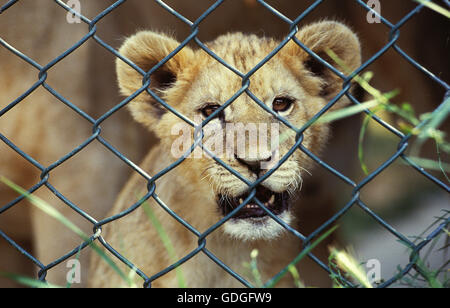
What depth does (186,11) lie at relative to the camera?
4.96m

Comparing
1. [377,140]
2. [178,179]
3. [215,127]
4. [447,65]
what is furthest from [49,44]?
[377,140]

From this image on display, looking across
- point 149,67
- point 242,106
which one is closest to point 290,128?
point 242,106

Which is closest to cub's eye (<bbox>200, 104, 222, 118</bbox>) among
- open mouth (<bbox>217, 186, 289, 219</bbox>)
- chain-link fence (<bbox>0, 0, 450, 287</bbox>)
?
open mouth (<bbox>217, 186, 289, 219</bbox>)

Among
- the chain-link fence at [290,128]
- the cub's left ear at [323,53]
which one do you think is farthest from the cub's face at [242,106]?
the chain-link fence at [290,128]

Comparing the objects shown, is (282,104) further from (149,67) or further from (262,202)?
(149,67)

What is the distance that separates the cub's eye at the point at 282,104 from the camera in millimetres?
2935

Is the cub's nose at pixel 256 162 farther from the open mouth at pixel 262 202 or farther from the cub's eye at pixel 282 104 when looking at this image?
the cub's eye at pixel 282 104

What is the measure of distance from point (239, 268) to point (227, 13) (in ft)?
9.00

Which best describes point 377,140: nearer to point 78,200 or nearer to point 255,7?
point 255,7

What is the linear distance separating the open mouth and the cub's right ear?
0.70m

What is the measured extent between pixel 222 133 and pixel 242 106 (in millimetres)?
167

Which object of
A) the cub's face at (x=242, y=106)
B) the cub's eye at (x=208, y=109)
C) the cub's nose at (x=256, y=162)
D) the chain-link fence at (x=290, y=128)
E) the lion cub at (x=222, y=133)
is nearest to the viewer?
the chain-link fence at (x=290, y=128)

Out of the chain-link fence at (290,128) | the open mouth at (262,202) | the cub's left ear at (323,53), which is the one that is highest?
the cub's left ear at (323,53)

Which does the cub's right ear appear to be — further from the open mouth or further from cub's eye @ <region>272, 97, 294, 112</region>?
the open mouth
